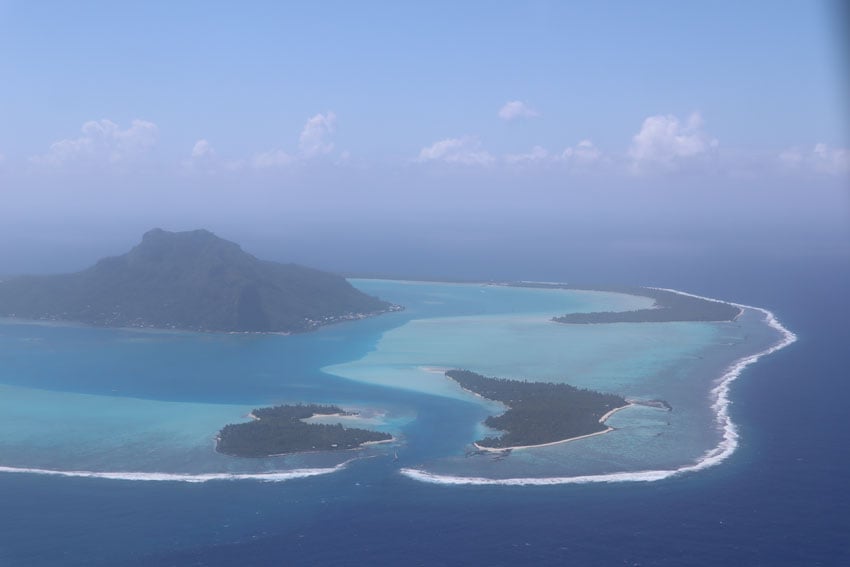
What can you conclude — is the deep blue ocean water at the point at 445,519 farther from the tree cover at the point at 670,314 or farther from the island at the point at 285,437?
the tree cover at the point at 670,314

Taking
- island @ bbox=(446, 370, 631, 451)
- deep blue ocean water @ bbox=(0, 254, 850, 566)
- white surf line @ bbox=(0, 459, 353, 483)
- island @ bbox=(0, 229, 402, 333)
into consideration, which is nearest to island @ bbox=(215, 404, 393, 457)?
white surf line @ bbox=(0, 459, 353, 483)

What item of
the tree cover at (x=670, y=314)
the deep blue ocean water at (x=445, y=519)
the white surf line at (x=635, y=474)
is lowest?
the deep blue ocean water at (x=445, y=519)

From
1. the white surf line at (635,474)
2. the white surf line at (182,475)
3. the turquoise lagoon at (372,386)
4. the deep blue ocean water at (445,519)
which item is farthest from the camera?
the turquoise lagoon at (372,386)

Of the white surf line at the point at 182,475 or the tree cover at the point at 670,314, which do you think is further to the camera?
the tree cover at the point at 670,314

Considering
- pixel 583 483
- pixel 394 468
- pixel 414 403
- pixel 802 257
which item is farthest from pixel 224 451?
pixel 802 257

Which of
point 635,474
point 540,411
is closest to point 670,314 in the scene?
point 540,411

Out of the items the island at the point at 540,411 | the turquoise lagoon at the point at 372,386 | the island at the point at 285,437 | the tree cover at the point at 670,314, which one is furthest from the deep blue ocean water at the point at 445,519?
the tree cover at the point at 670,314

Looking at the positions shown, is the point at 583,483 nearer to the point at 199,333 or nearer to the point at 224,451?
the point at 224,451
